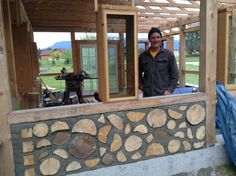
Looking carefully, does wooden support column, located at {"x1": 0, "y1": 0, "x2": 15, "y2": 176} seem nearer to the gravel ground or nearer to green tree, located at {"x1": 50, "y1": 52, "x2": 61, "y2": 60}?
the gravel ground

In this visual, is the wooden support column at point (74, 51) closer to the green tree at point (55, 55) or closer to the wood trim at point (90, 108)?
the wood trim at point (90, 108)

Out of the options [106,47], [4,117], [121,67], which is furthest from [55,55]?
[4,117]

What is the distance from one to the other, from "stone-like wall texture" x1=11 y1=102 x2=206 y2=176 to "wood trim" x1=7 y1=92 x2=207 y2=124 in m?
0.05

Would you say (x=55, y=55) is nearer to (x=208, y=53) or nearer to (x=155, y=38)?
(x=155, y=38)

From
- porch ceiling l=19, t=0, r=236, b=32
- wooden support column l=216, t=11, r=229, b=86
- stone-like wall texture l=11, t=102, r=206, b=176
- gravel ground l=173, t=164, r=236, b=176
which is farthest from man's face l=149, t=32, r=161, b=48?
porch ceiling l=19, t=0, r=236, b=32

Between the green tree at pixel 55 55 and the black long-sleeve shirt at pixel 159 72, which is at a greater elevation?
the green tree at pixel 55 55

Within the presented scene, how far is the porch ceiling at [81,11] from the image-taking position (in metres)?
5.04

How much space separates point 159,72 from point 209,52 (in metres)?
0.59

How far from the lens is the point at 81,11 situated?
229 inches

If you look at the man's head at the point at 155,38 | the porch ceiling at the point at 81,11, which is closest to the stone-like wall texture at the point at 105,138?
the man's head at the point at 155,38

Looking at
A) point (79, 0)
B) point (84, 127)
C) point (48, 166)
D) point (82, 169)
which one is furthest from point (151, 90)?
point (79, 0)

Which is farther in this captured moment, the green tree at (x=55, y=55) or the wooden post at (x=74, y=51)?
the green tree at (x=55, y=55)

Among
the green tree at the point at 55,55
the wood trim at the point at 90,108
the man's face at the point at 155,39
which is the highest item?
the green tree at the point at 55,55

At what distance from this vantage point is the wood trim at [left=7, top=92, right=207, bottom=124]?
2.05m
